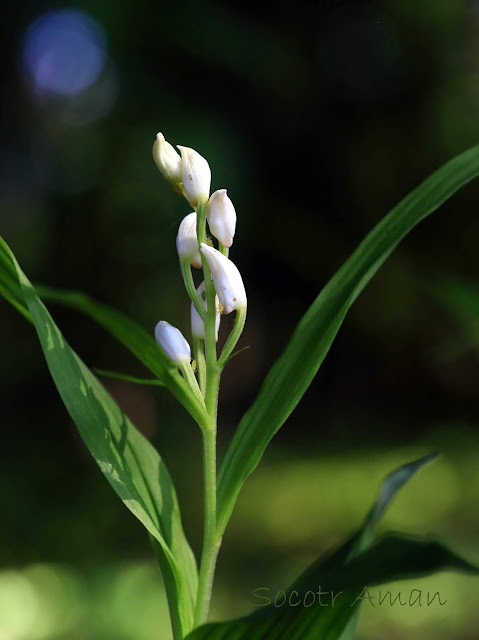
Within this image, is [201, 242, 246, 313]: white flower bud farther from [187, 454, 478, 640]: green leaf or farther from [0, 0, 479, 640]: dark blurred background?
[0, 0, 479, 640]: dark blurred background

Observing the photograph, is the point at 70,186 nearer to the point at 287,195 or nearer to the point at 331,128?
the point at 287,195

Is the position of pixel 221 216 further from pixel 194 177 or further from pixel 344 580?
pixel 344 580

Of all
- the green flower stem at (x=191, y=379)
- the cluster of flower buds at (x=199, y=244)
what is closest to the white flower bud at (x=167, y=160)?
the cluster of flower buds at (x=199, y=244)

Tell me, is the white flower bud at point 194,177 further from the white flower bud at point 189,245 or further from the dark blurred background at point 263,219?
the dark blurred background at point 263,219

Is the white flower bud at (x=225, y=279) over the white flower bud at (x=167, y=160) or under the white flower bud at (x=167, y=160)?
under

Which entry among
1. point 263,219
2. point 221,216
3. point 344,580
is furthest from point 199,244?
point 263,219

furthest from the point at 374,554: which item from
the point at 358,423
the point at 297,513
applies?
the point at 358,423

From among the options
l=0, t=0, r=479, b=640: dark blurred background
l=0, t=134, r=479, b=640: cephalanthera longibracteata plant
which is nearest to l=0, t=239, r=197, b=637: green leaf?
l=0, t=134, r=479, b=640: cephalanthera longibracteata plant
